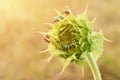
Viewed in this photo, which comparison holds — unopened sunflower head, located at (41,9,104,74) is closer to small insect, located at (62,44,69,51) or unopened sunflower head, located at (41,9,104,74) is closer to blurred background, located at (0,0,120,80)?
small insect, located at (62,44,69,51)

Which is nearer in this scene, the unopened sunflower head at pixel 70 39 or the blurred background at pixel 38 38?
the unopened sunflower head at pixel 70 39

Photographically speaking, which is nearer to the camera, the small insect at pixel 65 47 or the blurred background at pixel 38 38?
the small insect at pixel 65 47

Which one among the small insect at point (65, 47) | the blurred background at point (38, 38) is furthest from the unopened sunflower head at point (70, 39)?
the blurred background at point (38, 38)

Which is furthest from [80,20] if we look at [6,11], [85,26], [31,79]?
[6,11]

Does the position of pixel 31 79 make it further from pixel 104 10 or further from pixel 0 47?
pixel 104 10

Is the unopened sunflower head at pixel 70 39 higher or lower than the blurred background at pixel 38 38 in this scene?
lower

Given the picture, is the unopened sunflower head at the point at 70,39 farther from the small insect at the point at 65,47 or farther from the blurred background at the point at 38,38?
the blurred background at the point at 38,38

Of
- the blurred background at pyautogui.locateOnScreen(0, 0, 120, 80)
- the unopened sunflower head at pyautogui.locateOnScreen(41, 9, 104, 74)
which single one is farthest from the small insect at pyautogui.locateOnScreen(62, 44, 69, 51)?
the blurred background at pyautogui.locateOnScreen(0, 0, 120, 80)
